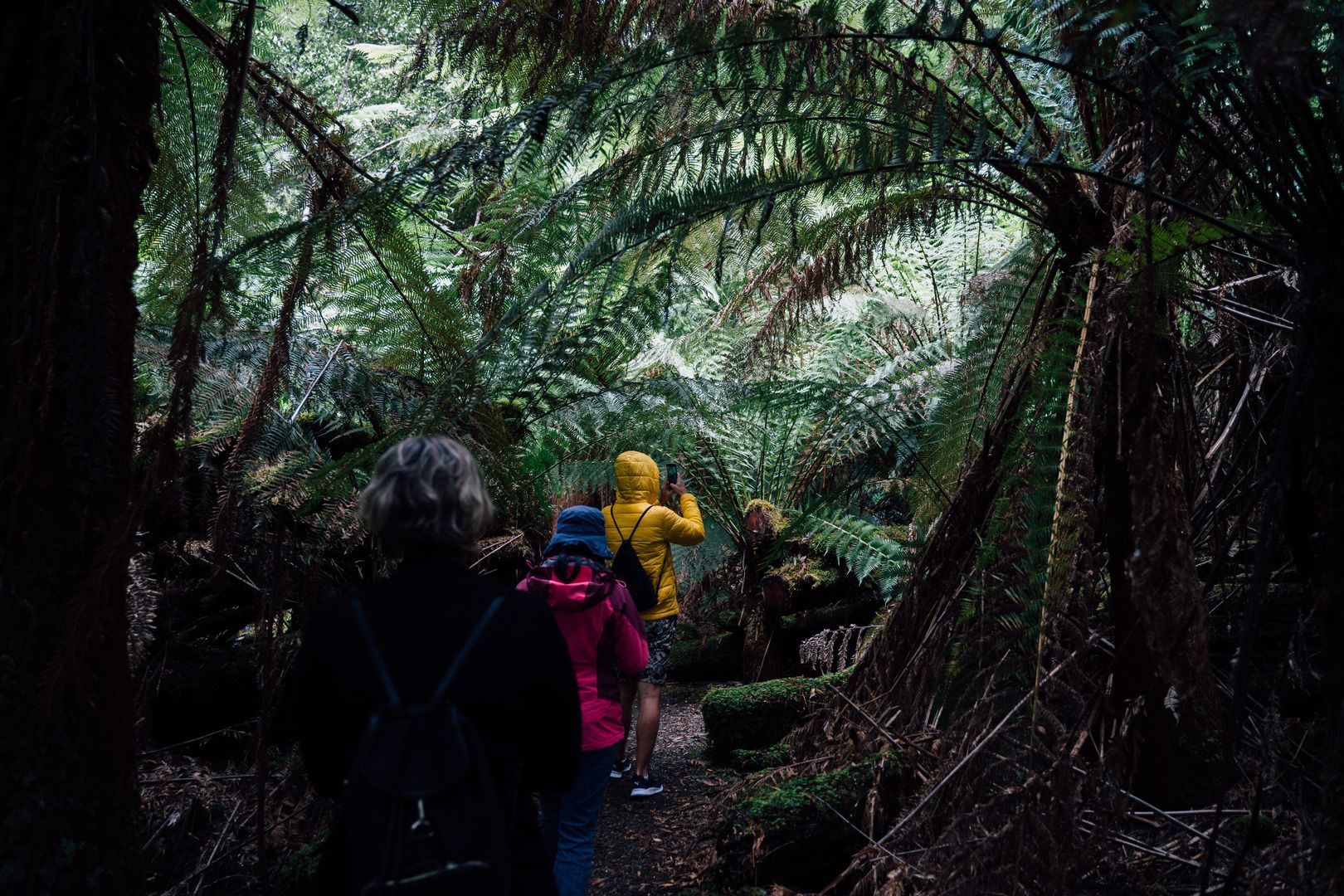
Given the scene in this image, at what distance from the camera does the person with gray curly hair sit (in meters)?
1.55

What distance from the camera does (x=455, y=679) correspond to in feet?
5.03

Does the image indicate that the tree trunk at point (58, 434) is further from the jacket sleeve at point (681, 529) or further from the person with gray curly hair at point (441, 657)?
the jacket sleeve at point (681, 529)

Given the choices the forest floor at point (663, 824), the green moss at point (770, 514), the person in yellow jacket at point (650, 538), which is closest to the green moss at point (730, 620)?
the green moss at point (770, 514)

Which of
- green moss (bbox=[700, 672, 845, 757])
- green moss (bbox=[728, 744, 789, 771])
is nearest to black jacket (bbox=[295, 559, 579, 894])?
green moss (bbox=[728, 744, 789, 771])

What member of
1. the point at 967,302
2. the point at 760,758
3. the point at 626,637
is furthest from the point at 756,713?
the point at 967,302

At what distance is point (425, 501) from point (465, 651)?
0.86 feet

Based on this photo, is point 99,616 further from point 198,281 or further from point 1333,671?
point 1333,671

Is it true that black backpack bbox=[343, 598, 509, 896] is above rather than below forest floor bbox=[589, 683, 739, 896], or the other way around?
above

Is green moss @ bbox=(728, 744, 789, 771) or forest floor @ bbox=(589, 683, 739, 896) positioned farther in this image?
green moss @ bbox=(728, 744, 789, 771)

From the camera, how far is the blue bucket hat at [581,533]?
10.0ft

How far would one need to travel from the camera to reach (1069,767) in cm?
195

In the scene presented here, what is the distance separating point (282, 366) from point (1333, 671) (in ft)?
7.20

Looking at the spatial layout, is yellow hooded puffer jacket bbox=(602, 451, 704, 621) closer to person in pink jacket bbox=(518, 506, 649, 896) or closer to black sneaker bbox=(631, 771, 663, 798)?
black sneaker bbox=(631, 771, 663, 798)

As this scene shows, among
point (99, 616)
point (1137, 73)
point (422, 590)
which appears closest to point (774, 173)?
point (1137, 73)
